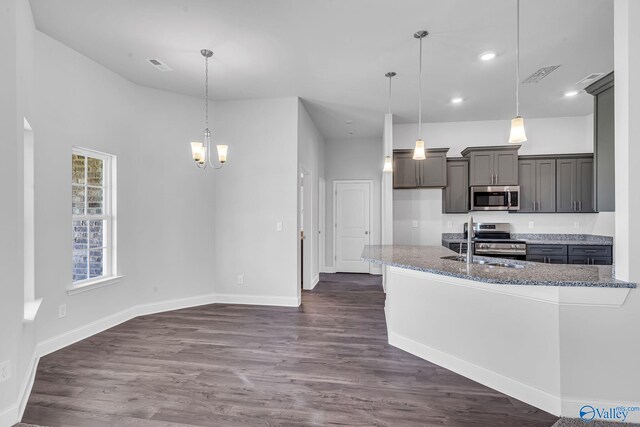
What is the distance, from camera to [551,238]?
5383 mm

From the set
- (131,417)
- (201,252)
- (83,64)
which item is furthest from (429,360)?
(83,64)

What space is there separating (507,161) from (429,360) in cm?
376

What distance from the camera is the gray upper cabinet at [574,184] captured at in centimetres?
505

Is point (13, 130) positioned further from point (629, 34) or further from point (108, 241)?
point (629, 34)

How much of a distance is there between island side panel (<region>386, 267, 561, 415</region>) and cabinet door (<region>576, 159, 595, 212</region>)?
12.7ft

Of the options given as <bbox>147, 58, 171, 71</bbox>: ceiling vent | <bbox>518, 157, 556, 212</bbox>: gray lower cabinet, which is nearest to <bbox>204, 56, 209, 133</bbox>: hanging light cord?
<bbox>147, 58, 171, 71</bbox>: ceiling vent

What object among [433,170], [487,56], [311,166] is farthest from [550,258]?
[311,166]

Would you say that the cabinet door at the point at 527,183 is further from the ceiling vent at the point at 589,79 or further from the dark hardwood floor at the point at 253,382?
the dark hardwood floor at the point at 253,382

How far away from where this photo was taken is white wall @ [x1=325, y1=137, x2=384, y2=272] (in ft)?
23.0

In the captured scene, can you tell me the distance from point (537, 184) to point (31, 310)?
6478 millimetres

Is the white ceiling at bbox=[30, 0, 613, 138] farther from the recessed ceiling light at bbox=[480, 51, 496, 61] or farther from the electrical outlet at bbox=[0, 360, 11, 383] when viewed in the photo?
the electrical outlet at bbox=[0, 360, 11, 383]

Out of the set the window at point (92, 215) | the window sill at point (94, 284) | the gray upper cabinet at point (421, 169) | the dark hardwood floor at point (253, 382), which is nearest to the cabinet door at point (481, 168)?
the gray upper cabinet at point (421, 169)

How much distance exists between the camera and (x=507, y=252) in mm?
4941

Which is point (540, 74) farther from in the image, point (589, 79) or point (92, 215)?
point (92, 215)
